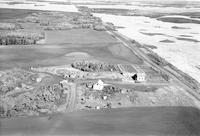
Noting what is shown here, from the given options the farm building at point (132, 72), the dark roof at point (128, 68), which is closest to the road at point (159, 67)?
the farm building at point (132, 72)

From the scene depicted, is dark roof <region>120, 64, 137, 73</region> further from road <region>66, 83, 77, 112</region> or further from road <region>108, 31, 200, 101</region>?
road <region>66, 83, 77, 112</region>

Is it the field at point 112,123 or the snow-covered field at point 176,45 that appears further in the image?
the snow-covered field at point 176,45

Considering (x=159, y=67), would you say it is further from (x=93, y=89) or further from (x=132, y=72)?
(x=93, y=89)

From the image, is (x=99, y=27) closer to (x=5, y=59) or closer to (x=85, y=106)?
(x=5, y=59)

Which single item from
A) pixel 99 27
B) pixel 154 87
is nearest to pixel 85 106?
pixel 154 87

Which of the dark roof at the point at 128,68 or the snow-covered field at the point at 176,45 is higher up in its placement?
the snow-covered field at the point at 176,45

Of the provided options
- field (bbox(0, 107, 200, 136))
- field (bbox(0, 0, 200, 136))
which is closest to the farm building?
field (bbox(0, 0, 200, 136))

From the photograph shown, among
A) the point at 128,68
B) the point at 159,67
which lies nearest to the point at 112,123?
the point at 128,68

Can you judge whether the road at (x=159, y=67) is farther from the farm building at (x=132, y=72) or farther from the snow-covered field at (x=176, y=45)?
the farm building at (x=132, y=72)
